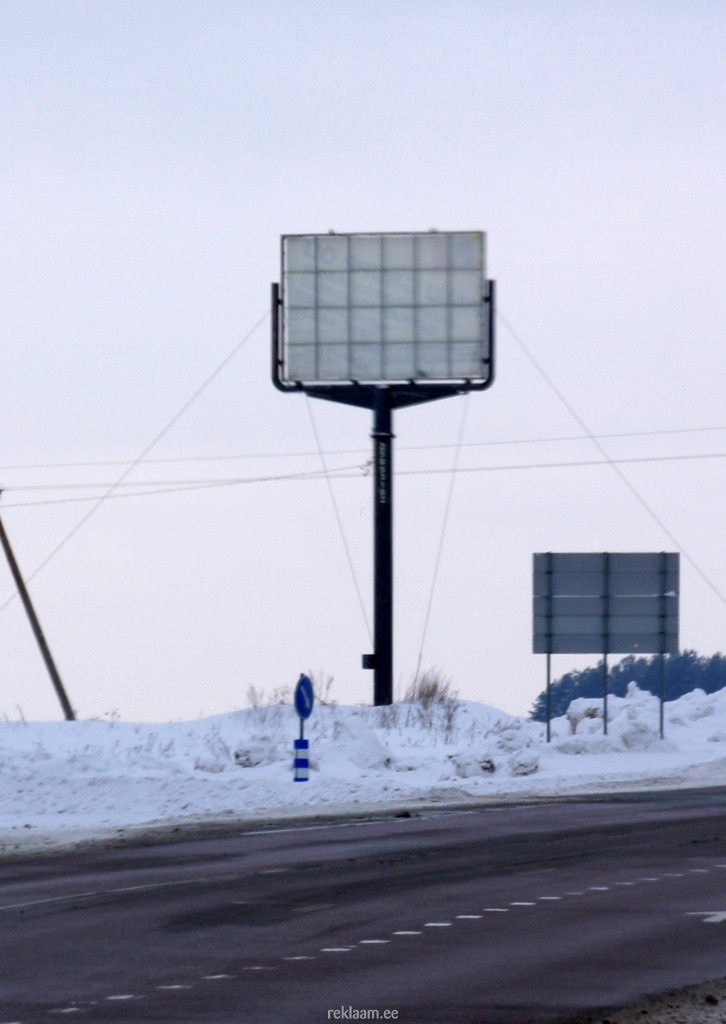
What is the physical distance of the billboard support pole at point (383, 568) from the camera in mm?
50438

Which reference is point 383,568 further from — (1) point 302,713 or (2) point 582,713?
(1) point 302,713

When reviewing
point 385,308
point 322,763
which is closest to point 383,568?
point 385,308

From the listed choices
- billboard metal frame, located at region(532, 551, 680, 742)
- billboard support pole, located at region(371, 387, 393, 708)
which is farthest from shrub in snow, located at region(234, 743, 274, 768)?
billboard support pole, located at region(371, 387, 393, 708)

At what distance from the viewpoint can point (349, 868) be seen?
1825cm

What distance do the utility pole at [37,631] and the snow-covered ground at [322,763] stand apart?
548 cm

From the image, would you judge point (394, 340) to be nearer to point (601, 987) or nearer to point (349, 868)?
point (349, 868)

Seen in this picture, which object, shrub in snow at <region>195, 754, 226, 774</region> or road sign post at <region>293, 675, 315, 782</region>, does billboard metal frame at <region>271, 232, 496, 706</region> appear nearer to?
shrub in snow at <region>195, 754, 226, 774</region>

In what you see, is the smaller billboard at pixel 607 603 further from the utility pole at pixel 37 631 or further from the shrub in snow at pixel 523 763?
the utility pole at pixel 37 631

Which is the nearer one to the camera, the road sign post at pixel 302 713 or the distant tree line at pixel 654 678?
the road sign post at pixel 302 713

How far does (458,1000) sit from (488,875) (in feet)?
23.8

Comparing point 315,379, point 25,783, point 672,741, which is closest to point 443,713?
point 672,741

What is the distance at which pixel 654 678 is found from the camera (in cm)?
16600

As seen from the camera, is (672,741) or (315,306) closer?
(672,741)

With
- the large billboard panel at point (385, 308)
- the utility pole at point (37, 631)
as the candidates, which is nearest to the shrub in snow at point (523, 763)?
the utility pole at point (37, 631)
